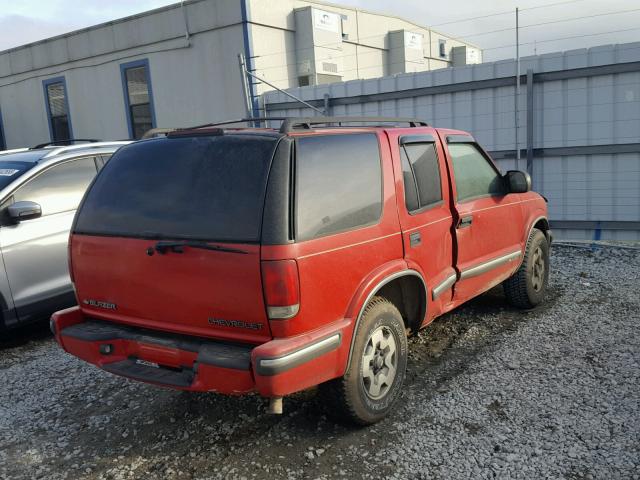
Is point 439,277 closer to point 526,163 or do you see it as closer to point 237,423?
point 237,423

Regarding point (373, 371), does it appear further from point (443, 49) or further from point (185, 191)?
point (443, 49)

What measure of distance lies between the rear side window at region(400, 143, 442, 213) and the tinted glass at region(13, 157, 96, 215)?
337 cm

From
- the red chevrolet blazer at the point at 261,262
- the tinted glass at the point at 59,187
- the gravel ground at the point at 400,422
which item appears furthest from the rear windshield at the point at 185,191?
the tinted glass at the point at 59,187

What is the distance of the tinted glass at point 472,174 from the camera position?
181 inches

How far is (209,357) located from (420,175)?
1.95 metres

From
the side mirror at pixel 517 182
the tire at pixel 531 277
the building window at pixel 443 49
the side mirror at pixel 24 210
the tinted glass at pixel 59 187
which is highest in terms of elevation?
the building window at pixel 443 49

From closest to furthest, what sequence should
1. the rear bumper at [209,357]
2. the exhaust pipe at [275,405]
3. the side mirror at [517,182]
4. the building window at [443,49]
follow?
1. the rear bumper at [209,357]
2. the exhaust pipe at [275,405]
3. the side mirror at [517,182]
4. the building window at [443,49]

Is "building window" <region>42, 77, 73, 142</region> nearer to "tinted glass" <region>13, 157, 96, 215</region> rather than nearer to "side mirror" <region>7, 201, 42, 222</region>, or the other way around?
"tinted glass" <region>13, 157, 96, 215</region>

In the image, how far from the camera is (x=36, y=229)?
5152 millimetres

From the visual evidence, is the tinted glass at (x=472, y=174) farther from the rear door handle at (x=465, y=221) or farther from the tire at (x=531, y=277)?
the tire at (x=531, y=277)

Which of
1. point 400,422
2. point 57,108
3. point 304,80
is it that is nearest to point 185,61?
point 304,80

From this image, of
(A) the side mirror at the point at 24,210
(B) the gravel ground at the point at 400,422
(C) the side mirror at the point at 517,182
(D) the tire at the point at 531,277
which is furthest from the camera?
(D) the tire at the point at 531,277

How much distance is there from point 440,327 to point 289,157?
284cm

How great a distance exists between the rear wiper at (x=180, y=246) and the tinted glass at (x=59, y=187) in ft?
8.93
